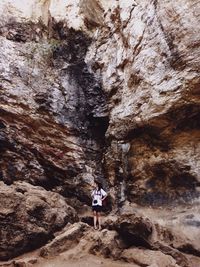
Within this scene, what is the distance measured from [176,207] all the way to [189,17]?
6820mm

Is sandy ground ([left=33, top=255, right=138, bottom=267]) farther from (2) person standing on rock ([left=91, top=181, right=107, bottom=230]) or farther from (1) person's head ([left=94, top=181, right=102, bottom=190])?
(1) person's head ([left=94, top=181, right=102, bottom=190])

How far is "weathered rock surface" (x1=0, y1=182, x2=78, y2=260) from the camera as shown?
10.8m

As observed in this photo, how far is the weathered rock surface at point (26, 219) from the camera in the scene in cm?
1077

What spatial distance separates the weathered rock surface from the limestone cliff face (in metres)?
0.05

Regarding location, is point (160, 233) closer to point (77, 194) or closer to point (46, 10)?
point (77, 194)

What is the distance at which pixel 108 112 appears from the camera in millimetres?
15664

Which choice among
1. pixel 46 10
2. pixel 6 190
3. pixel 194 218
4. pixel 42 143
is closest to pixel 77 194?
pixel 42 143

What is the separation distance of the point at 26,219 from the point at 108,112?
624 centimetres

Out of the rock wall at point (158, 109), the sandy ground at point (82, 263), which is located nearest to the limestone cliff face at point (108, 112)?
the rock wall at point (158, 109)

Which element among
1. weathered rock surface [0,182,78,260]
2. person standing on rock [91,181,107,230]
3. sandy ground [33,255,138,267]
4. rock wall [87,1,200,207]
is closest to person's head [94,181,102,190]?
person standing on rock [91,181,107,230]

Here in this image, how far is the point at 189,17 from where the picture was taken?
13.3 meters

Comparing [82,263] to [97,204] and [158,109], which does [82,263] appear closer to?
[97,204]

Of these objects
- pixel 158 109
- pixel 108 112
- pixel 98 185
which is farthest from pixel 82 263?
pixel 108 112

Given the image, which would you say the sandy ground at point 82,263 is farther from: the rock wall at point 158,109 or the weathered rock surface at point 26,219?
the rock wall at point 158,109
